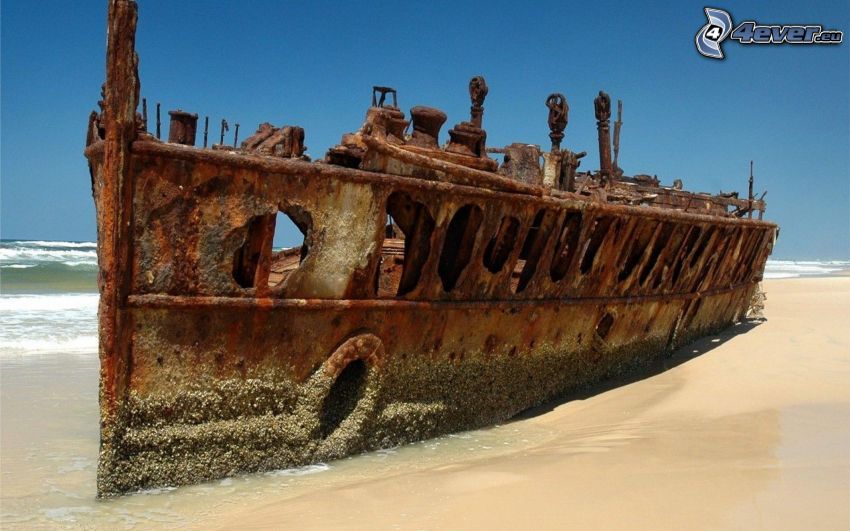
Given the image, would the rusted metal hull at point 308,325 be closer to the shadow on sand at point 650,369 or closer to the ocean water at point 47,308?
the shadow on sand at point 650,369

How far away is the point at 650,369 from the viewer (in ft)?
29.6

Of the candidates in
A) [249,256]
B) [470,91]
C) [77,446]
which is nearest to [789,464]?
[249,256]

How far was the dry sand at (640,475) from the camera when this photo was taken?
414cm

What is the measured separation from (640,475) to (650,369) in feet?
14.4

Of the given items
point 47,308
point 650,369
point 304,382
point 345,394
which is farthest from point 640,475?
point 47,308

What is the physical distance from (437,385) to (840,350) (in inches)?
273

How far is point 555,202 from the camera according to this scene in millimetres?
6410

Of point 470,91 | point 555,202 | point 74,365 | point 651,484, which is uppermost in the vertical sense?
point 470,91

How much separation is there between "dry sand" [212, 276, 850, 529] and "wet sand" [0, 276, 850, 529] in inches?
0.5

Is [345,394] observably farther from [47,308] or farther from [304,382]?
[47,308]

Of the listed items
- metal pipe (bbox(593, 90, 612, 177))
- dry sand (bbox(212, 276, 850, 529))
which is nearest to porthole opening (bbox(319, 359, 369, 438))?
dry sand (bbox(212, 276, 850, 529))

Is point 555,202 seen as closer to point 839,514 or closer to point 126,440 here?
point 839,514

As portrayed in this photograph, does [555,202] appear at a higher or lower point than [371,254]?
higher

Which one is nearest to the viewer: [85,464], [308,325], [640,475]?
[640,475]
